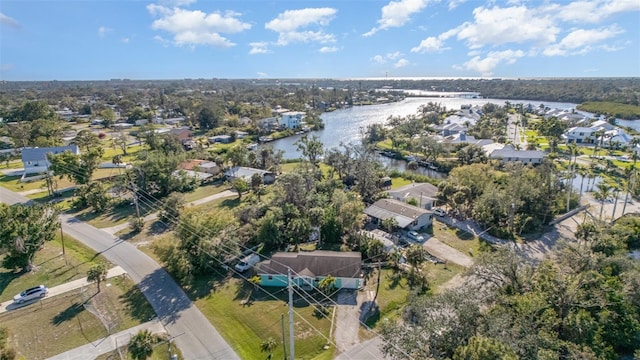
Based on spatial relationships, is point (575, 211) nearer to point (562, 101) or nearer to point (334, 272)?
point (334, 272)

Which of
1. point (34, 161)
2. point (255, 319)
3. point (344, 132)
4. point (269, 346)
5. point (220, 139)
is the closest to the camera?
point (269, 346)

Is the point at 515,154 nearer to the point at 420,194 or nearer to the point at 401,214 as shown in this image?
the point at 420,194

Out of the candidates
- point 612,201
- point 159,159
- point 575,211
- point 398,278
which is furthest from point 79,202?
point 612,201

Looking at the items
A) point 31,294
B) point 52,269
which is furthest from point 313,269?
point 52,269

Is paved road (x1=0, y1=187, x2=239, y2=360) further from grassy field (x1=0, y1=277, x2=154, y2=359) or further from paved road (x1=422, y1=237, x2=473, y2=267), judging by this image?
paved road (x1=422, y1=237, x2=473, y2=267)

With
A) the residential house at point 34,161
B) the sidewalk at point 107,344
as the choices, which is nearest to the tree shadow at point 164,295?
the sidewalk at point 107,344

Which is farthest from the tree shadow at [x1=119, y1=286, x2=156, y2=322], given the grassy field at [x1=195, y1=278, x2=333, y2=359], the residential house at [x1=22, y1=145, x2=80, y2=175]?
the residential house at [x1=22, y1=145, x2=80, y2=175]
